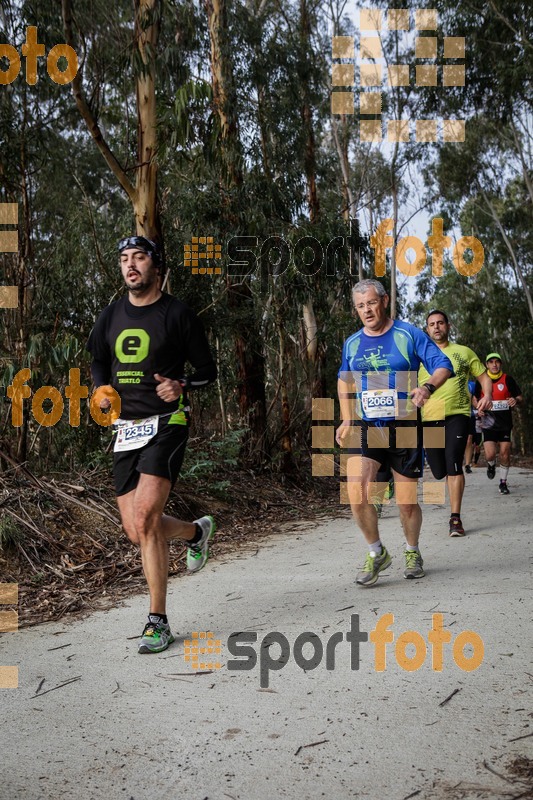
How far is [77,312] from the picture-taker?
33.7 feet

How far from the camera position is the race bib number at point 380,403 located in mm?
5957

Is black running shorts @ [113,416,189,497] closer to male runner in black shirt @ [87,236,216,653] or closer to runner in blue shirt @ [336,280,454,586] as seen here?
male runner in black shirt @ [87,236,216,653]

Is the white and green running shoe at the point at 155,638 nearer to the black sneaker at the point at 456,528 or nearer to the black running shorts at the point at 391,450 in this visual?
the black running shorts at the point at 391,450

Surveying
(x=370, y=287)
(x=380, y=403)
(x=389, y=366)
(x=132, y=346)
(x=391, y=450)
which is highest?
(x=370, y=287)

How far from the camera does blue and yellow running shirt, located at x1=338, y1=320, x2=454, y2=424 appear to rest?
5902mm

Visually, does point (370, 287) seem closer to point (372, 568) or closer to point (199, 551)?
point (372, 568)

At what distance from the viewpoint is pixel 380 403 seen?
5.97 meters

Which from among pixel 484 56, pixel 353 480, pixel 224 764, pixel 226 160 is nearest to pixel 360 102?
pixel 484 56

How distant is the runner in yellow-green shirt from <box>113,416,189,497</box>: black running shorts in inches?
155

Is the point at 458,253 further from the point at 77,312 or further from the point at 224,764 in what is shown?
the point at 224,764

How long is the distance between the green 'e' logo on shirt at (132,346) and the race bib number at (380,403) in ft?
6.24

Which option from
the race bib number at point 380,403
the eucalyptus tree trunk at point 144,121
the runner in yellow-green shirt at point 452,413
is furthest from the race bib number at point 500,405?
the race bib number at point 380,403

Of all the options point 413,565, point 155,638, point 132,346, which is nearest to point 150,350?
point 132,346

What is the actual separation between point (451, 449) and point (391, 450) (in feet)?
6.92
